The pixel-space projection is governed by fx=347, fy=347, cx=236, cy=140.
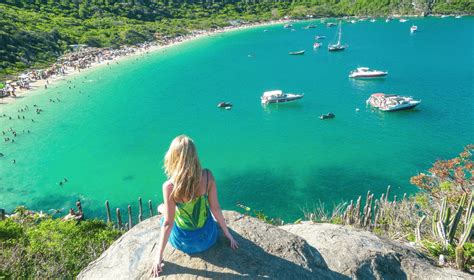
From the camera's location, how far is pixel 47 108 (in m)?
64.8

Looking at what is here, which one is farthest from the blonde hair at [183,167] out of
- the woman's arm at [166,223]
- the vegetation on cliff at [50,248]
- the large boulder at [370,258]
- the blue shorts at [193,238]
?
the vegetation on cliff at [50,248]

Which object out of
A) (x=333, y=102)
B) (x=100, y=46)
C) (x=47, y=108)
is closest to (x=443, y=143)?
(x=333, y=102)

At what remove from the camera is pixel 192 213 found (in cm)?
700

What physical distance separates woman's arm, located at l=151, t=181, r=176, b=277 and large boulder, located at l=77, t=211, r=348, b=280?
0.83 feet

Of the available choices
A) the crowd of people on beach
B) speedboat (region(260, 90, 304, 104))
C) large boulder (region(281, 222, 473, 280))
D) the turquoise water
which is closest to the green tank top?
large boulder (region(281, 222, 473, 280))

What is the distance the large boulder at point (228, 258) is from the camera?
7.31 meters

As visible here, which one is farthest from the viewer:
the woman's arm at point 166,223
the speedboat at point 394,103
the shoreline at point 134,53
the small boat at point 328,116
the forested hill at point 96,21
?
the forested hill at point 96,21

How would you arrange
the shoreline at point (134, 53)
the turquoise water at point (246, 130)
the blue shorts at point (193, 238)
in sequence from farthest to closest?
the shoreline at point (134, 53) < the turquoise water at point (246, 130) < the blue shorts at point (193, 238)

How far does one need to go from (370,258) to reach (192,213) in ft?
19.9

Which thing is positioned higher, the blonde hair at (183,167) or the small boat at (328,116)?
the blonde hair at (183,167)

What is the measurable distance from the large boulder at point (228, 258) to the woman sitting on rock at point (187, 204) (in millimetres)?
242

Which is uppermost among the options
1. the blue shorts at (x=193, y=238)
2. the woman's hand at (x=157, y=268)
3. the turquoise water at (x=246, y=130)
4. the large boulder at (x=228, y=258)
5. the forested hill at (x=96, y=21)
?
the forested hill at (x=96, y=21)

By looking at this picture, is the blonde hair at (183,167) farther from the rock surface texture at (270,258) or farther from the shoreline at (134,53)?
the shoreline at (134,53)

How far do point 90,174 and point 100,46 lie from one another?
285 feet
